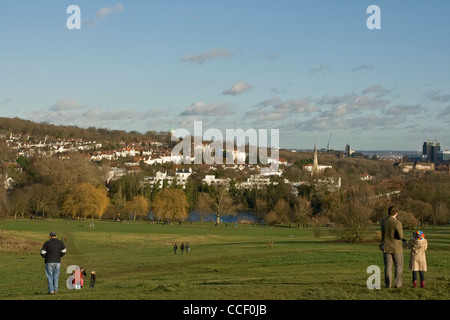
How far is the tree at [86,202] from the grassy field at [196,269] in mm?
17985

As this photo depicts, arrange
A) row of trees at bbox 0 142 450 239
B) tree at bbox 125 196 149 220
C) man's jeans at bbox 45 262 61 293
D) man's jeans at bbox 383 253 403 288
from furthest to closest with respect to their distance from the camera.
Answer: tree at bbox 125 196 149 220 < row of trees at bbox 0 142 450 239 < man's jeans at bbox 45 262 61 293 < man's jeans at bbox 383 253 403 288

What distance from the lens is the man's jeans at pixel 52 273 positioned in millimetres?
16389

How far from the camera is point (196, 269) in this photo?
30.2 m

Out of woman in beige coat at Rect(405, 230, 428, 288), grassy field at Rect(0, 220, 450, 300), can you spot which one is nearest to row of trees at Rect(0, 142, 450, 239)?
grassy field at Rect(0, 220, 450, 300)

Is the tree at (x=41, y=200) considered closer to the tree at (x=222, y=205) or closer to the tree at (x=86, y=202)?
the tree at (x=86, y=202)

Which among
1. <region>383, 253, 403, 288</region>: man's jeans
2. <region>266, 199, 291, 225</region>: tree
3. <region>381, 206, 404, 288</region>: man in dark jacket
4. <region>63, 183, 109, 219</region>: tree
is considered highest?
<region>381, 206, 404, 288</region>: man in dark jacket

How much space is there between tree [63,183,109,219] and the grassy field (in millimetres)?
17985

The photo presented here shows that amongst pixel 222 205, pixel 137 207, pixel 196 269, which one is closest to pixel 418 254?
pixel 196 269

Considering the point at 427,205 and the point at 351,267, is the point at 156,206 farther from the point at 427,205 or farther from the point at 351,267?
the point at 351,267

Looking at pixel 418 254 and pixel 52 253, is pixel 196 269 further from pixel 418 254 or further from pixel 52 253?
pixel 418 254

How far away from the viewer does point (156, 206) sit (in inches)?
3777

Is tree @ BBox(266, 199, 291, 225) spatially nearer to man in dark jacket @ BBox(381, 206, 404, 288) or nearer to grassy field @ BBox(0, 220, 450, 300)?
grassy field @ BBox(0, 220, 450, 300)

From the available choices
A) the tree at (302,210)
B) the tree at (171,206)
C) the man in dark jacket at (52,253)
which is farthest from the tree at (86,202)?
the man in dark jacket at (52,253)

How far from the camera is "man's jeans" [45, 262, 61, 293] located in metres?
16.4
